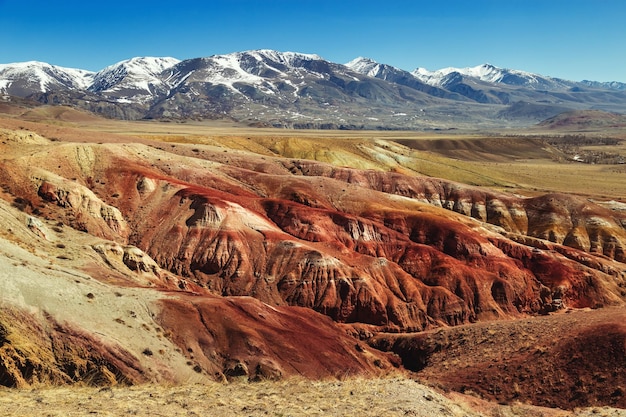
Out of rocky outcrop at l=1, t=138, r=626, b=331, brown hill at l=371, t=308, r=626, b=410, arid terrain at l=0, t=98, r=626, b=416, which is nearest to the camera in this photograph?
arid terrain at l=0, t=98, r=626, b=416

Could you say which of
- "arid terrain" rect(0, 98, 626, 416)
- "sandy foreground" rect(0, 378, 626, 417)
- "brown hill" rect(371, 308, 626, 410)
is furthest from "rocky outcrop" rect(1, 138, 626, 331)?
"sandy foreground" rect(0, 378, 626, 417)

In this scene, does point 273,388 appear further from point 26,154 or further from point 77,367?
point 26,154

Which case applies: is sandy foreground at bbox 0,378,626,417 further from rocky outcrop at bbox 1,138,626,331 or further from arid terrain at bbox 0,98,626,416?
rocky outcrop at bbox 1,138,626,331

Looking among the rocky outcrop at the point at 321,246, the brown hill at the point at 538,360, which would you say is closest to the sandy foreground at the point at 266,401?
the brown hill at the point at 538,360

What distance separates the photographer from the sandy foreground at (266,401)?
2273 centimetres

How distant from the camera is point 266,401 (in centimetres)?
2702

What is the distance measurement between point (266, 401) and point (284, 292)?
2836cm

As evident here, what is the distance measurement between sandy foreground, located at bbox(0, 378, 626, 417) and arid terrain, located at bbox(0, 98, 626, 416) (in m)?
0.17

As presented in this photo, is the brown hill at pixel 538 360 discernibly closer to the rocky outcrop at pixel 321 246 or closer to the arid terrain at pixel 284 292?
the arid terrain at pixel 284 292

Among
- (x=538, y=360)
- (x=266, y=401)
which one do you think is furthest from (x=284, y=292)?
(x=266, y=401)

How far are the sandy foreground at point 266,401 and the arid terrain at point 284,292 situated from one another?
17 cm

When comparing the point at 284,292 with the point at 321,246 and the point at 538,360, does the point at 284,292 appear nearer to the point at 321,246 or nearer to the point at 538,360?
the point at 321,246

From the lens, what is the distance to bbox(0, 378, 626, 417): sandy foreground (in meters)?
22.7

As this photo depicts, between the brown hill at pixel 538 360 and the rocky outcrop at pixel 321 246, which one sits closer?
the brown hill at pixel 538 360
